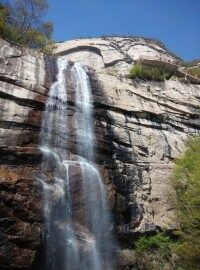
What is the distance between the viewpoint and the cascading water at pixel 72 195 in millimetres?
14055

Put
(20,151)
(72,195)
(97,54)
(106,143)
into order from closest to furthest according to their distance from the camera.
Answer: (72,195)
(20,151)
(106,143)
(97,54)

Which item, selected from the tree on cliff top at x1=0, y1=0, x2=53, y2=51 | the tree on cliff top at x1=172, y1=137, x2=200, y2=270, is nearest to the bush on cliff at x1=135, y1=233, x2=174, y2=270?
the tree on cliff top at x1=172, y1=137, x2=200, y2=270

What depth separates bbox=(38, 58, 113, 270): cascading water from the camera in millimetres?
14055

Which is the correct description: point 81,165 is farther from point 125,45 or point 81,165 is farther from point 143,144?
point 125,45

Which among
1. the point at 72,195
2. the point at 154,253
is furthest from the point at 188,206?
the point at 72,195

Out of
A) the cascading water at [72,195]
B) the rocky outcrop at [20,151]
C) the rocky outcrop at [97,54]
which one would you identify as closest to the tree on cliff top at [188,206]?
the cascading water at [72,195]

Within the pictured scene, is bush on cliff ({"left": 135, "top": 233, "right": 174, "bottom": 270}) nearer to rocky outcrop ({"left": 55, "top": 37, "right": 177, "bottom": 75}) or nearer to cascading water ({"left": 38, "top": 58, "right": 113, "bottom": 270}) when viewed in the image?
cascading water ({"left": 38, "top": 58, "right": 113, "bottom": 270})

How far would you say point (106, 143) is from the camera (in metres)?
19.4

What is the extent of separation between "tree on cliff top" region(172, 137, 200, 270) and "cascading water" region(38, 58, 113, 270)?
350 cm

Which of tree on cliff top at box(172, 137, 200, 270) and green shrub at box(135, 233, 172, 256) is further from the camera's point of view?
green shrub at box(135, 233, 172, 256)

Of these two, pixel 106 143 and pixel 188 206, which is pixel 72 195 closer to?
pixel 106 143

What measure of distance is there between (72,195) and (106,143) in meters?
4.67

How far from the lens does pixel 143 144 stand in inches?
821

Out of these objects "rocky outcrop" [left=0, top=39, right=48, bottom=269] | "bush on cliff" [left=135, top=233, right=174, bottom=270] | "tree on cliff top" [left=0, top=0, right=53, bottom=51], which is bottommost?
"bush on cliff" [left=135, top=233, right=174, bottom=270]
